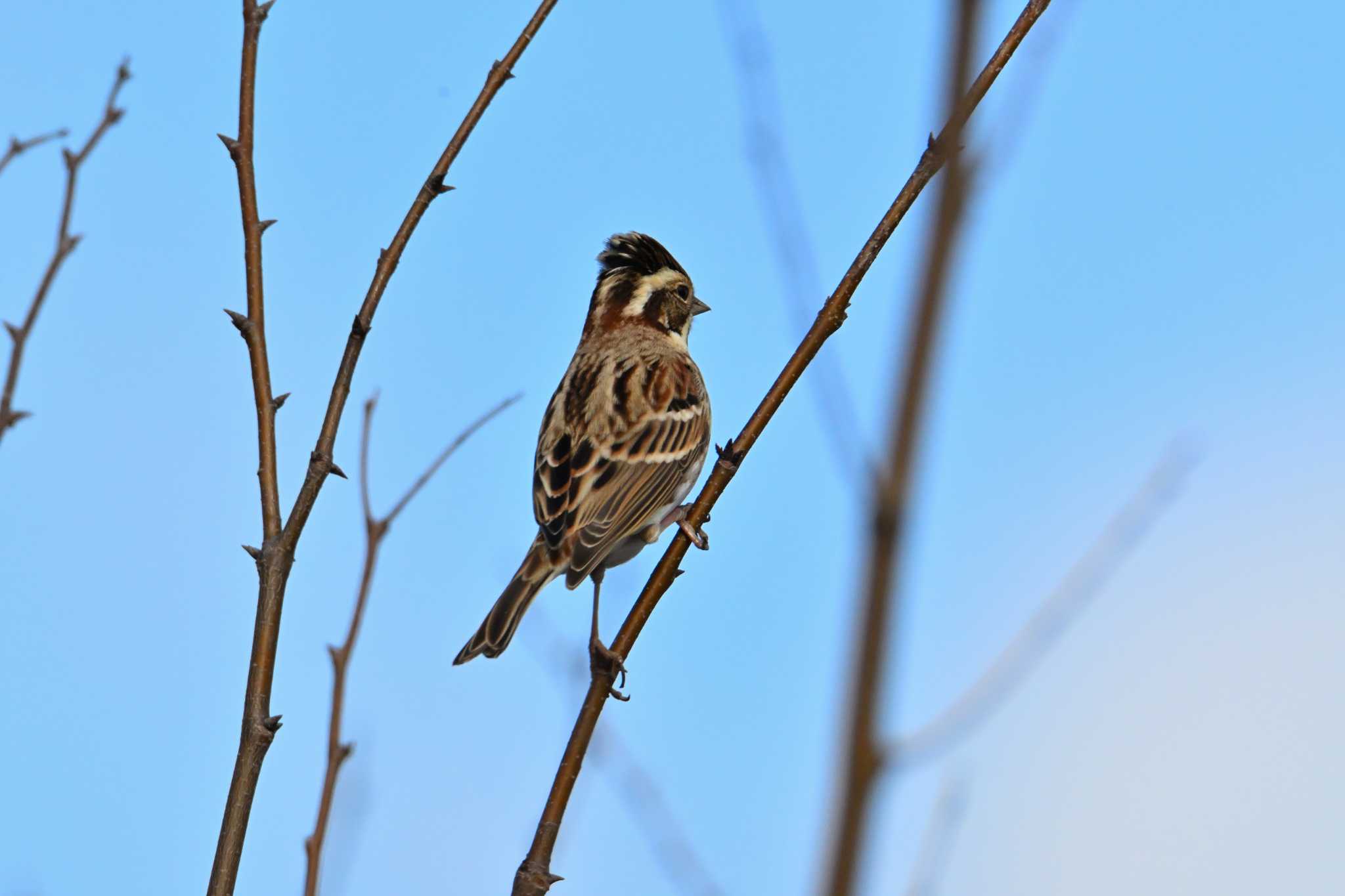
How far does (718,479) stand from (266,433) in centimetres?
192

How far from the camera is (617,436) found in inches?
367

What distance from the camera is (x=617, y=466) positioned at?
9.06m

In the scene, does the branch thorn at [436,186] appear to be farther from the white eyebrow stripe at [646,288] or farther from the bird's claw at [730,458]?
the white eyebrow stripe at [646,288]

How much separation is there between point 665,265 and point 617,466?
2273 millimetres

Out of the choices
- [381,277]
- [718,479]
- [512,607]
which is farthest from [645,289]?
[381,277]

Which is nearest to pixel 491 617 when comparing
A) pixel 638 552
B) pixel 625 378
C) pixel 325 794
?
pixel 638 552

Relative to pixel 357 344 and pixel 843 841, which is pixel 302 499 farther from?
pixel 843 841

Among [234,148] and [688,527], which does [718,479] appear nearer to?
[688,527]

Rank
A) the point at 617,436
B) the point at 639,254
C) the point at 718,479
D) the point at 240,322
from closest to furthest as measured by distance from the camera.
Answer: the point at 240,322
the point at 718,479
the point at 617,436
the point at 639,254

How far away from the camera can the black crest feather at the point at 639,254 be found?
423 inches

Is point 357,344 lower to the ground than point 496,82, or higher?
lower

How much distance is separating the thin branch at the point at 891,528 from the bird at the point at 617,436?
207 inches

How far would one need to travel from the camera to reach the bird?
27.1 feet

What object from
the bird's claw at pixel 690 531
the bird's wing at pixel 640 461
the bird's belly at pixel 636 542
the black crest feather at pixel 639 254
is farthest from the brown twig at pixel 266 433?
the black crest feather at pixel 639 254
